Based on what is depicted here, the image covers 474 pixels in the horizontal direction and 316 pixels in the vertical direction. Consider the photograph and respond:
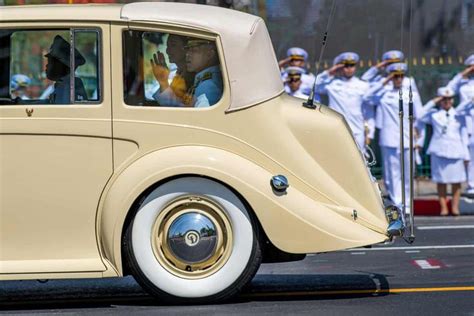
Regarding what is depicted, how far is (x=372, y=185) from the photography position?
815 centimetres

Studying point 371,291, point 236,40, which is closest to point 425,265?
point 371,291

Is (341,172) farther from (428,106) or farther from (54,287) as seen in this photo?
(428,106)

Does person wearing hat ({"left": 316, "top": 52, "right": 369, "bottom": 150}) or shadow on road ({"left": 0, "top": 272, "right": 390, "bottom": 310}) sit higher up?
person wearing hat ({"left": 316, "top": 52, "right": 369, "bottom": 150})

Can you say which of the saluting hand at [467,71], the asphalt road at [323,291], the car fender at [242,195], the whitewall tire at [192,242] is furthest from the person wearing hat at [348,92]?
the whitewall tire at [192,242]

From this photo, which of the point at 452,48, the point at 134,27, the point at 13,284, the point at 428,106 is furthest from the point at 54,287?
the point at 452,48

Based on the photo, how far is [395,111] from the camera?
1468 cm

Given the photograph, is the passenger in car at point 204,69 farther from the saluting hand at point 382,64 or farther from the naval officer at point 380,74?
the saluting hand at point 382,64

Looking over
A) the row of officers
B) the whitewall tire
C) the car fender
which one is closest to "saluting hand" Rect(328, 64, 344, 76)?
the row of officers

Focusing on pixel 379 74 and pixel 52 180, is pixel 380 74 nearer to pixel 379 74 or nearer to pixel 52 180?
pixel 379 74

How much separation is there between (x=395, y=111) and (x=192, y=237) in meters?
7.29

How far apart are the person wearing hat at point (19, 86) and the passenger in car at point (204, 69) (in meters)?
1.08

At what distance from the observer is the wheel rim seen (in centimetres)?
780

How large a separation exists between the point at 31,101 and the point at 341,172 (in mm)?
2045

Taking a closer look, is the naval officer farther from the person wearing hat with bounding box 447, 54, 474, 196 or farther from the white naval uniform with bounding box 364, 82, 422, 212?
the person wearing hat with bounding box 447, 54, 474, 196
